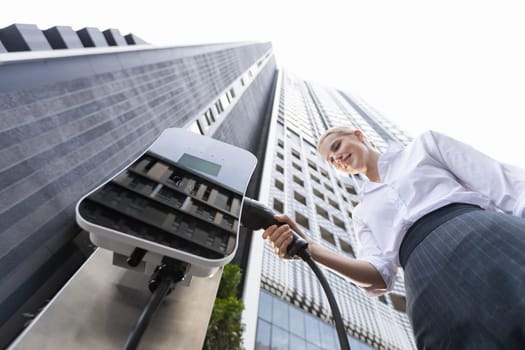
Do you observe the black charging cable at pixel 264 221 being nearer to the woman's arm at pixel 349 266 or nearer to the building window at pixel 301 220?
the woman's arm at pixel 349 266

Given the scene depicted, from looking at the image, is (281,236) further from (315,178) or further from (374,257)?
(315,178)

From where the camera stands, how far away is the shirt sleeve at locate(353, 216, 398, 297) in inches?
64.7

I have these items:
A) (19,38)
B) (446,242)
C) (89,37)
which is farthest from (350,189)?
(446,242)

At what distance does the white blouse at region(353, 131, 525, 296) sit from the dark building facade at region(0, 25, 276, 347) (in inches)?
85.8

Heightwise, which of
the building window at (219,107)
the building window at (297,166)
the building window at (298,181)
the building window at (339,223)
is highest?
the building window at (219,107)

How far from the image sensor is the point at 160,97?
5.52m

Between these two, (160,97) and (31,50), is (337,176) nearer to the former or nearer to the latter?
(160,97)

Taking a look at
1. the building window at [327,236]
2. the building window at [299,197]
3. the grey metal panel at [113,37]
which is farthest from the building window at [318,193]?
the grey metal panel at [113,37]

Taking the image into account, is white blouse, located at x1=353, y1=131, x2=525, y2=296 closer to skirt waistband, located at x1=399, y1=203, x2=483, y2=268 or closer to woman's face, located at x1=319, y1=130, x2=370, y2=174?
skirt waistband, located at x1=399, y1=203, x2=483, y2=268

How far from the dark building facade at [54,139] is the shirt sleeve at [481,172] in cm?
259

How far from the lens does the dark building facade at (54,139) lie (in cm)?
179

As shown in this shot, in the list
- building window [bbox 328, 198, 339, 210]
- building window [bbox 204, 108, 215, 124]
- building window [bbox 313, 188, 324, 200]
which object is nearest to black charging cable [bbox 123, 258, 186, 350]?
building window [bbox 204, 108, 215, 124]

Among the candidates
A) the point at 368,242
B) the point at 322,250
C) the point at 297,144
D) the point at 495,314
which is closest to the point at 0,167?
the point at 322,250

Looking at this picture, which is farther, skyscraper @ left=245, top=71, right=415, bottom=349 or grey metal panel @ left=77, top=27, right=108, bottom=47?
skyscraper @ left=245, top=71, right=415, bottom=349
